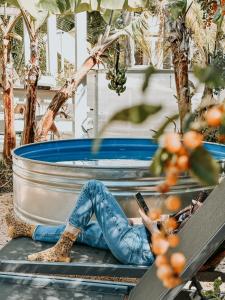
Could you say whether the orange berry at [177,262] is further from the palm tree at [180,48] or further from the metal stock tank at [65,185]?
the palm tree at [180,48]

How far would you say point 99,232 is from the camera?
3.54 metres

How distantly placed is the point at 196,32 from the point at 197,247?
899cm

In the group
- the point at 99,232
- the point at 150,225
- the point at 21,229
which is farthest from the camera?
the point at 21,229

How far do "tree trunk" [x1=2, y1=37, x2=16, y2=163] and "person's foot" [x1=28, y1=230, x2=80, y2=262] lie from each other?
4.45 m

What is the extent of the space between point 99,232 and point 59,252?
342mm

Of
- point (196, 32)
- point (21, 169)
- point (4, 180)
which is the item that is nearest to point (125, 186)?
point (21, 169)

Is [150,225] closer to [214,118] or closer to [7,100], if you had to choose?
[214,118]

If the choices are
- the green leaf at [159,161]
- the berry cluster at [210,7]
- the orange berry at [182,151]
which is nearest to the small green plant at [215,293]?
the berry cluster at [210,7]

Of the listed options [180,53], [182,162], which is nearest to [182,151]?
[182,162]

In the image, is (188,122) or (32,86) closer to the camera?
(188,122)

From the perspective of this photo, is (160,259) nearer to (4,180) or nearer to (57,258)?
(57,258)

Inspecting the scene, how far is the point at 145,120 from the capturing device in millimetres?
538

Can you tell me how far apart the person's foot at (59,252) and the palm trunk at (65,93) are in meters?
4.40

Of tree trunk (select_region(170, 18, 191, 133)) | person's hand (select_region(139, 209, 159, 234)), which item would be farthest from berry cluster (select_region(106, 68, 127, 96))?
person's hand (select_region(139, 209, 159, 234))
